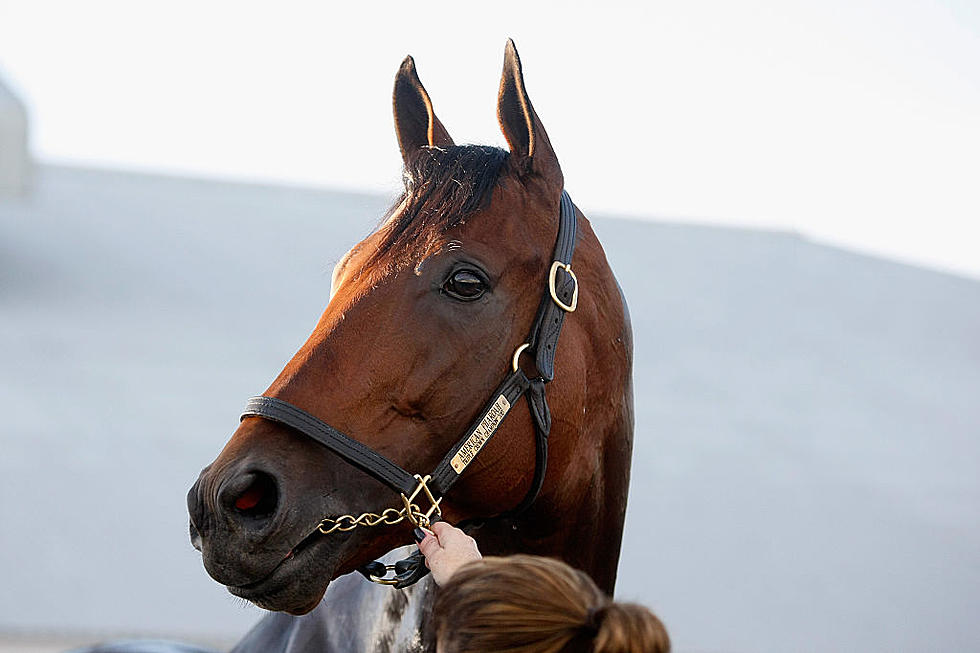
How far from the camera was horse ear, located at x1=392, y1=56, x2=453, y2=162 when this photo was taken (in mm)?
2018

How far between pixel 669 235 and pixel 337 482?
1836 centimetres

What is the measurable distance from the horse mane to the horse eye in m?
0.07

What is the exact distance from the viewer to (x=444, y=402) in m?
1.60

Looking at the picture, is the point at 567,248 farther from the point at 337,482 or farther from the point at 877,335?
the point at 877,335

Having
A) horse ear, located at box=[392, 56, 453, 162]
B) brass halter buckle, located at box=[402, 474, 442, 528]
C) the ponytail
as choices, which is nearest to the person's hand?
brass halter buckle, located at box=[402, 474, 442, 528]

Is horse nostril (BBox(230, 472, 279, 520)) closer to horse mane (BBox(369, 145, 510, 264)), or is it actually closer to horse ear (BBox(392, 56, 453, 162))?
horse mane (BBox(369, 145, 510, 264))

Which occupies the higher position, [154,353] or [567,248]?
[567,248]

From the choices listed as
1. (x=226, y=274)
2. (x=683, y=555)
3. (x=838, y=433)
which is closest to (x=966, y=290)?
(x=838, y=433)

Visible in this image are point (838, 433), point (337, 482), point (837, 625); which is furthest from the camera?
point (838, 433)

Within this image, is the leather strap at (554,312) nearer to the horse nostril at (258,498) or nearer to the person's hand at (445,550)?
the person's hand at (445,550)

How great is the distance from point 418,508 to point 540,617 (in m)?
0.53

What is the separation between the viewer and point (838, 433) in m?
11.6

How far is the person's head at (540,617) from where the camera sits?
1051mm

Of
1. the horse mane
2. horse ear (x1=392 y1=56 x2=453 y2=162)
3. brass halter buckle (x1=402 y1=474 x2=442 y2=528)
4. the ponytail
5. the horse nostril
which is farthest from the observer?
horse ear (x1=392 y1=56 x2=453 y2=162)
